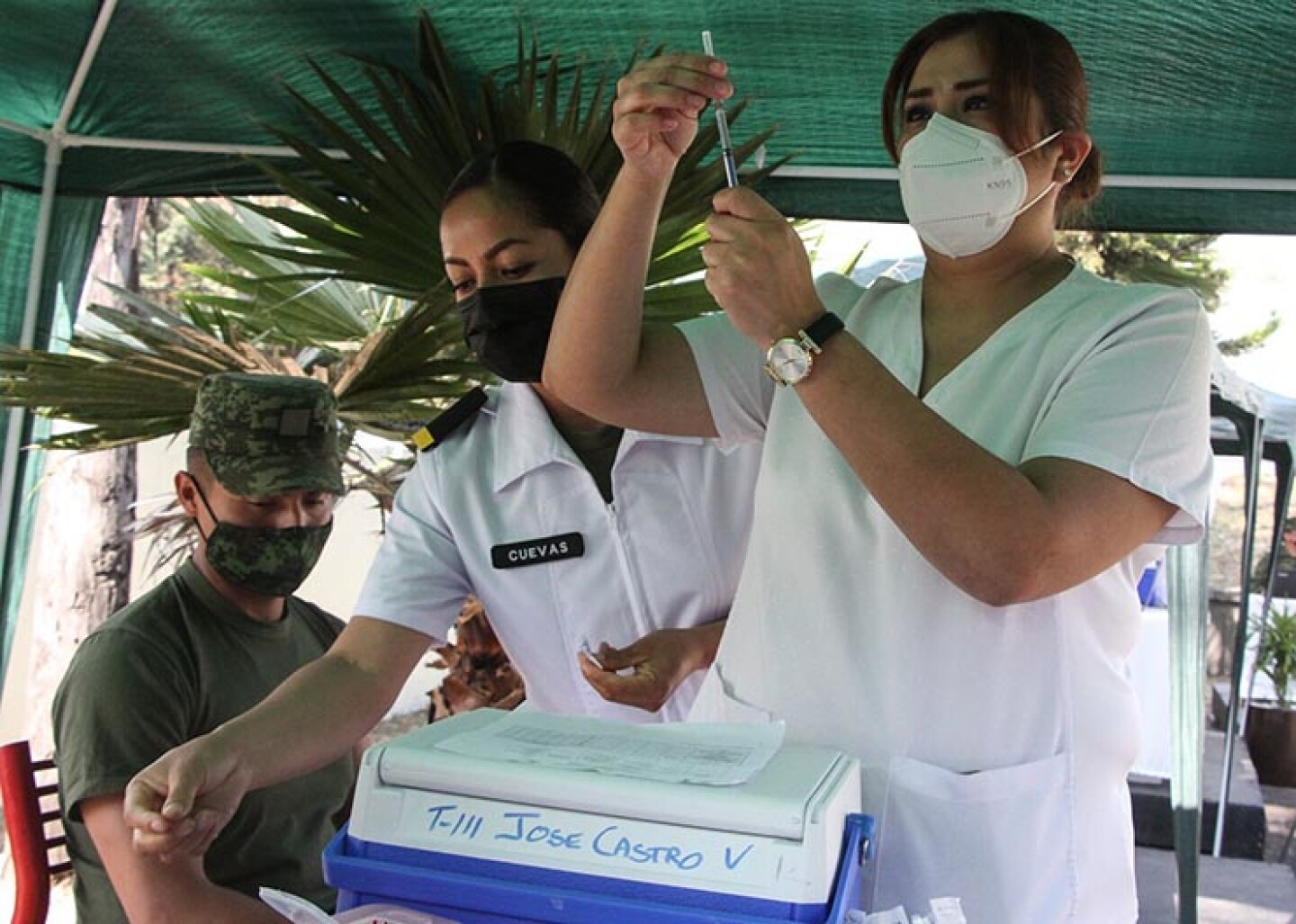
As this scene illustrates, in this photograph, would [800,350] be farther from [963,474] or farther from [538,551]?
[538,551]

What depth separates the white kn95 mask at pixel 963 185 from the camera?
1.33 m

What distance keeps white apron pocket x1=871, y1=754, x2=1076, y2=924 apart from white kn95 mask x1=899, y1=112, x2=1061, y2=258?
0.52 m

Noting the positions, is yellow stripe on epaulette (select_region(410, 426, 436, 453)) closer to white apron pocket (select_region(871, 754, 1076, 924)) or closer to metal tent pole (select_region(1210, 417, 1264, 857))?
white apron pocket (select_region(871, 754, 1076, 924))

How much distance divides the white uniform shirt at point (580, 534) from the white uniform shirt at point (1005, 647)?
77cm

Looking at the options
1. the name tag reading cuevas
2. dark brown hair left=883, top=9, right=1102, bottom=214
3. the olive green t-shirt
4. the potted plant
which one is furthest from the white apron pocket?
the potted plant

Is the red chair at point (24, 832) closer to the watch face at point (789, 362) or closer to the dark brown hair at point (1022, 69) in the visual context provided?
the watch face at point (789, 362)

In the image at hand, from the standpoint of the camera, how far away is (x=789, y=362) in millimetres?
A: 1118

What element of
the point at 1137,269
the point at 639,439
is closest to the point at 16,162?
the point at 639,439

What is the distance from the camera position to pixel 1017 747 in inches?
A: 46.9

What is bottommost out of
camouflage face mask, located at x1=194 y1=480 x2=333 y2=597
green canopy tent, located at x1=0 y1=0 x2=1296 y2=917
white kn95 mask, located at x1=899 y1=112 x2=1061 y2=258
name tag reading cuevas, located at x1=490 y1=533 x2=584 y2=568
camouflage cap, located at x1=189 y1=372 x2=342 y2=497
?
camouflage face mask, located at x1=194 y1=480 x2=333 y2=597

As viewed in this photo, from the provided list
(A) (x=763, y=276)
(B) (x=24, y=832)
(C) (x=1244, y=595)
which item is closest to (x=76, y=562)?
(B) (x=24, y=832)

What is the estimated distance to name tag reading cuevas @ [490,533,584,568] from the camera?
201 cm

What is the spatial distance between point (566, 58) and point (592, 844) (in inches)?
96.0

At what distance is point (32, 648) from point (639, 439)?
7165 mm
